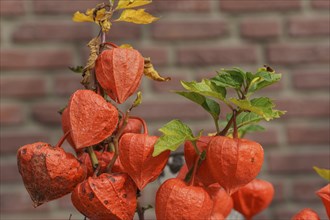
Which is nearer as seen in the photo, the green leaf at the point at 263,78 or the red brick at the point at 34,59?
the green leaf at the point at 263,78

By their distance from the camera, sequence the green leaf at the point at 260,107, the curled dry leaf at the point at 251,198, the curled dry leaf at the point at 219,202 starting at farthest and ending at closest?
the curled dry leaf at the point at 251,198 → the curled dry leaf at the point at 219,202 → the green leaf at the point at 260,107

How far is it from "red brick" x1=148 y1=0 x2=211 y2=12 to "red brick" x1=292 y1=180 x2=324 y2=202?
0.49 m

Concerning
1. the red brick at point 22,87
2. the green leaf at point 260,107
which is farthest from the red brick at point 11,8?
the green leaf at point 260,107

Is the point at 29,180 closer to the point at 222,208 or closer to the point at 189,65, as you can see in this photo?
the point at 222,208

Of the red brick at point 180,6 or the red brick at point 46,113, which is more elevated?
the red brick at point 180,6

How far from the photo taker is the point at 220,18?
1.32 metres

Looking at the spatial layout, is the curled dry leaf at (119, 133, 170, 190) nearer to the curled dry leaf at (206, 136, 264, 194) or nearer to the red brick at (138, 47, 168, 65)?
the curled dry leaf at (206, 136, 264, 194)

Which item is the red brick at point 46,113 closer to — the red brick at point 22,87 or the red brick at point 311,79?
the red brick at point 22,87

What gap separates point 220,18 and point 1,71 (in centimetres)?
53

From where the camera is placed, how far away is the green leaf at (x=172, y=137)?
598 millimetres

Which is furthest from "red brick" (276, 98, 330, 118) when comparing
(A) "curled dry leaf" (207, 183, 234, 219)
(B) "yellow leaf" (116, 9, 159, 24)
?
(B) "yellow leaf" (116, 9, 159, 24)

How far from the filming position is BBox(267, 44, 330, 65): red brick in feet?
4.36

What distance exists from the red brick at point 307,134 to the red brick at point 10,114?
0.65m

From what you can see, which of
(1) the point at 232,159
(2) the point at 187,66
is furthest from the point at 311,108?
(1) the point at 232,159
